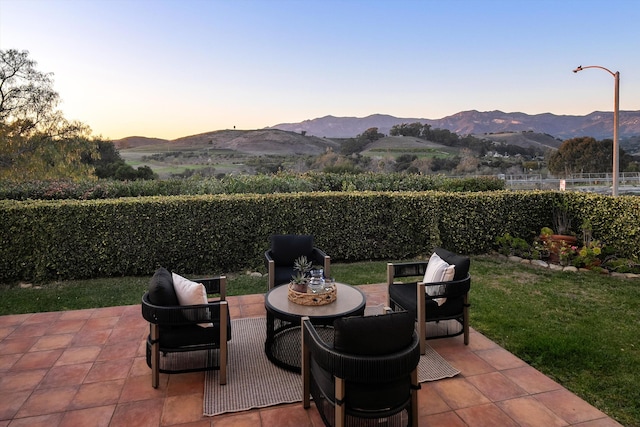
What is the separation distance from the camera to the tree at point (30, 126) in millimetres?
12742

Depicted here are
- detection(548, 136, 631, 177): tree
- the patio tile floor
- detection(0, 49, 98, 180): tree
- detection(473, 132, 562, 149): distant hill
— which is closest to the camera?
the patio tile floor

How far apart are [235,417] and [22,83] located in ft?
50.0

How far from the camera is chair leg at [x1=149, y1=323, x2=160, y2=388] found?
10.2ft

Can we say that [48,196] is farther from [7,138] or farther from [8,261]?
[7,138]

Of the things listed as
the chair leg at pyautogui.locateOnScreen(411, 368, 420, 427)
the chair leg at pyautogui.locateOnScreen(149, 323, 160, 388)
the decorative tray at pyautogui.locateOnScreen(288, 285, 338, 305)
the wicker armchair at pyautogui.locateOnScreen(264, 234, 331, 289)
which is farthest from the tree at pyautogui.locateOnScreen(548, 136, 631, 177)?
the chair leg at pyautogui.locateOnScreen(149, 323, 160, 388)

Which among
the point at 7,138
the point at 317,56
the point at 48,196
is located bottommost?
the point at 48,196

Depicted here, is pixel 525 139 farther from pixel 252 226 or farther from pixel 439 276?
pixel 439 276

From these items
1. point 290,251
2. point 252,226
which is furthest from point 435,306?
point 252,226

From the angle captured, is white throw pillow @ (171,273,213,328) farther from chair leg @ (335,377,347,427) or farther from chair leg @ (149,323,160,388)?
chair leg @ (335,377,347,427)

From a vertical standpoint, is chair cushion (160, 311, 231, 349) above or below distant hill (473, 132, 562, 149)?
below

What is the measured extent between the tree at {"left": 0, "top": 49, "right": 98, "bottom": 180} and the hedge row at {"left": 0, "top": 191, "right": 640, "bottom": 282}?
843cm

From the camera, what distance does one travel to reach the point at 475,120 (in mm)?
44438

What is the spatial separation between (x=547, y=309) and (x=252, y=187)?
20.9 ft

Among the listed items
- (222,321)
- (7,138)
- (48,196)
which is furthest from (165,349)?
(7,138)
